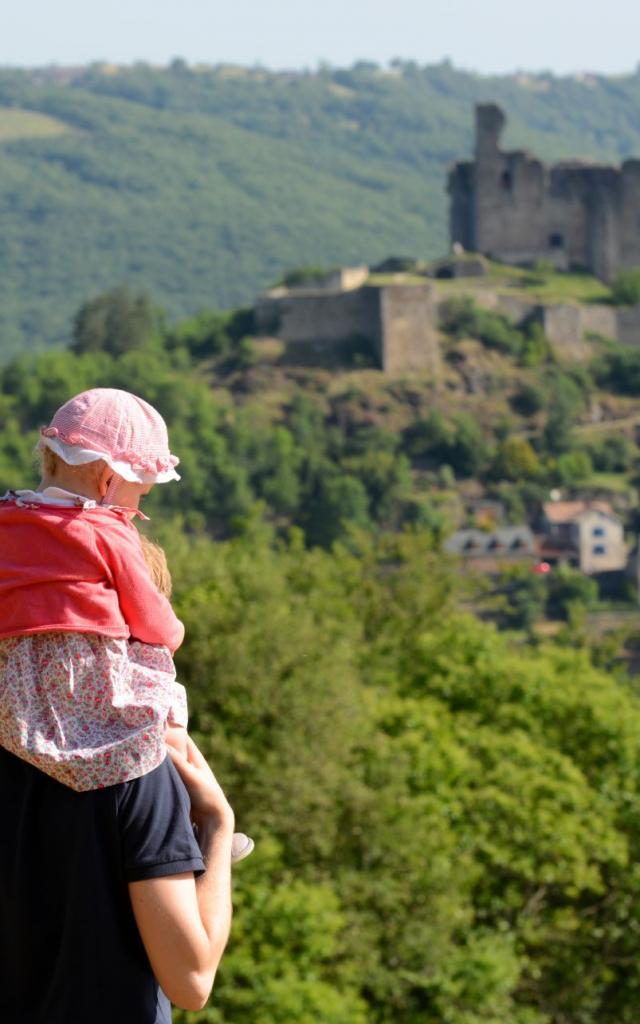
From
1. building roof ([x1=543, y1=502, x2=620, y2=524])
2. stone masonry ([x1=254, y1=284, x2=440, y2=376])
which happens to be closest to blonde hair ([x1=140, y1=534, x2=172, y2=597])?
stone masonry ([x1=254, y1=284, x2=440, y2=376])

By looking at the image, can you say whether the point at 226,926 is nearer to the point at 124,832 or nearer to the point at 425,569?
the point at 124,832

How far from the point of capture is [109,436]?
348cm

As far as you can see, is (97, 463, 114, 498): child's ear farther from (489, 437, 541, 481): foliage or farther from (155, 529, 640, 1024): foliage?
(489, 437, 541, 481): foliage

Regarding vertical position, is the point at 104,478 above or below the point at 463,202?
above

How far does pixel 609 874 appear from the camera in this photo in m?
19.3

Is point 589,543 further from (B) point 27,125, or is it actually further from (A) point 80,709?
(B) point 27,125

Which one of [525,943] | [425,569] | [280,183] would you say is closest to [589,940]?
[525,943]

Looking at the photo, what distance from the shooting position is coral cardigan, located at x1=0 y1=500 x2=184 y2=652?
332cm

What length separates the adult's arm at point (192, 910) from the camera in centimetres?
332

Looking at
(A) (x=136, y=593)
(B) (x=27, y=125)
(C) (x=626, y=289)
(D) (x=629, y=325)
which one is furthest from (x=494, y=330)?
(B) (x=27, y=125)

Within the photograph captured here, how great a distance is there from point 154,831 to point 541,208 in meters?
→ 68.2

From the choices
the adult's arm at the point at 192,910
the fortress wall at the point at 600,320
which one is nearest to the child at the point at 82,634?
the adult's arm at the point at 192,910

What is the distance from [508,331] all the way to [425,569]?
111ft

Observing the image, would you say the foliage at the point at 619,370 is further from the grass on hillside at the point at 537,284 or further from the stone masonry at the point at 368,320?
the stone masonry at the point at 368,320
